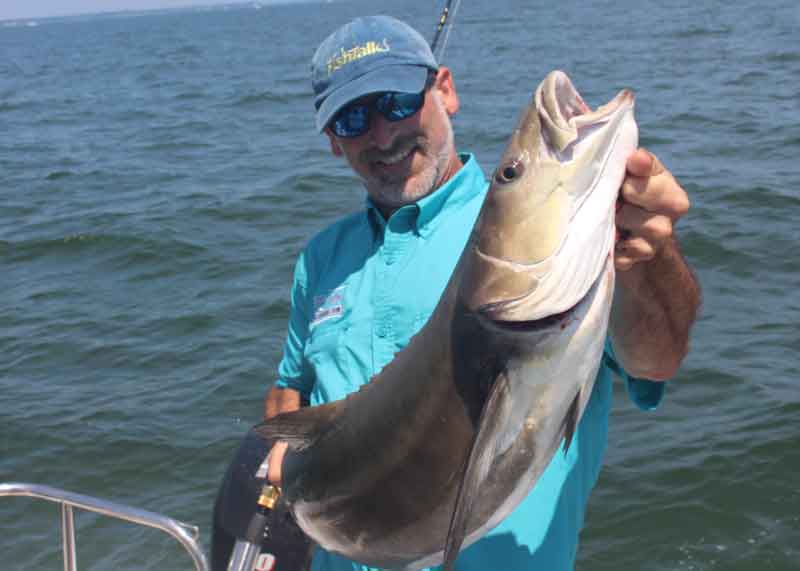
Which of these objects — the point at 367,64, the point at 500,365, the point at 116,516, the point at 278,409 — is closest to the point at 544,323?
the point at 500,365

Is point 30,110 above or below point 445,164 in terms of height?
below

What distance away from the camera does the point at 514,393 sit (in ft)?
6.95

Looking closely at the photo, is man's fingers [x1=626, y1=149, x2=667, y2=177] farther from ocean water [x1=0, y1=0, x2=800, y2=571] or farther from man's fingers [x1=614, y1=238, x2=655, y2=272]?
ocean water [x1=0, y1=0, x2=800, y2=571]

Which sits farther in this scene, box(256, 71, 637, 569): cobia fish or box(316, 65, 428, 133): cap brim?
box(316, 65, 428, 133): cap brim

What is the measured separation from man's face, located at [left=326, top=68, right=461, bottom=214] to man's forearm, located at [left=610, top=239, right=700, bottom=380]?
801 millimetres

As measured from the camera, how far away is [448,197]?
292cm

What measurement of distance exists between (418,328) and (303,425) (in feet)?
1.50

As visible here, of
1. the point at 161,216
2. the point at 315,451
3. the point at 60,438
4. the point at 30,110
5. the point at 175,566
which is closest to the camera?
the point at 315,451

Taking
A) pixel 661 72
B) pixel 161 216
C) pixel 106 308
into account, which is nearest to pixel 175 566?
pixel 106 308

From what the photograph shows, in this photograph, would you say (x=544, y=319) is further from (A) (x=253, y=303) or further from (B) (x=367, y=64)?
(A) (x=253, y=303)

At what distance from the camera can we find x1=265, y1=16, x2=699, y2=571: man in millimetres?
2633

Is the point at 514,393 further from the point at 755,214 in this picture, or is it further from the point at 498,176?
the point at 755,214

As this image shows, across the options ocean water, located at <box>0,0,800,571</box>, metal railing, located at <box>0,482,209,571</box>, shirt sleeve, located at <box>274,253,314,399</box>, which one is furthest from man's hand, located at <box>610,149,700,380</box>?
ocean water, located at <box>0,0,800,571</box>

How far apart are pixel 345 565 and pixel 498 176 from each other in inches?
57.7
